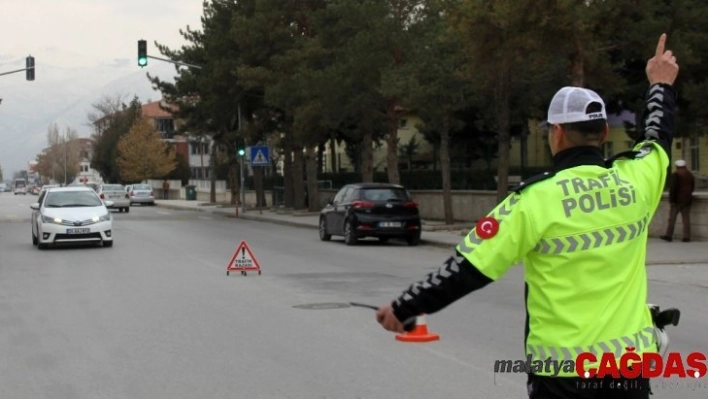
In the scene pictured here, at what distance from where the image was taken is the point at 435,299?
3.30 meters

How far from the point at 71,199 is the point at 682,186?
1469 cm

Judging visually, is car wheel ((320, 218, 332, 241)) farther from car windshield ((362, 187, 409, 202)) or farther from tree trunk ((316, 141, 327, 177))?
tree trunk ((316, 141, 327, 177))

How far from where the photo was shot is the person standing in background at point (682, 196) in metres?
20.8

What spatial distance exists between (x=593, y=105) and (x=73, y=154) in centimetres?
19541

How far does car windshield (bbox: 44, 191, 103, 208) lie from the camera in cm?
2392

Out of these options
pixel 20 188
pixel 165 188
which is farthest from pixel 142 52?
pixel 20 188

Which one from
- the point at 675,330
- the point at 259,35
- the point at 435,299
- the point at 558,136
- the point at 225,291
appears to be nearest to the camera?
the point at 435,299

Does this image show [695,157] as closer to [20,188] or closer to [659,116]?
[659,116]

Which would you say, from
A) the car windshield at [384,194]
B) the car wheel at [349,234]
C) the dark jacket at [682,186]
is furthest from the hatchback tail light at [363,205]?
the dark jacket at [682,186]

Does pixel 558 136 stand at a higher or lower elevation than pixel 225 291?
higher

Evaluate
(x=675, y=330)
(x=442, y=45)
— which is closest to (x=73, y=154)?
(x=442, y=45)

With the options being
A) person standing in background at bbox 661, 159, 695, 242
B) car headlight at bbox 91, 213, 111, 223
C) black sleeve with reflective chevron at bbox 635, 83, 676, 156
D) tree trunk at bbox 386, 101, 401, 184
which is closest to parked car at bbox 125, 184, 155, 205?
tree trunk at bbox 386, 101, 401, 184

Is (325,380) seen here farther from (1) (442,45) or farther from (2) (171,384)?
(1) (442,45)

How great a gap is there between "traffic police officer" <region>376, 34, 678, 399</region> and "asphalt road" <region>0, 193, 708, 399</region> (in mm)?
3860
